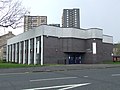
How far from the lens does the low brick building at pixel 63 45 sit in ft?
195

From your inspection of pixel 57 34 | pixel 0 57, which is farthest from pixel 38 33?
pixel 0 57

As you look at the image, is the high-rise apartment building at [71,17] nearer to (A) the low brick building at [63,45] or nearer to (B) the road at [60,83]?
(A) the low brick building at [63,45]

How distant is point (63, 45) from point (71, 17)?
3513 cm

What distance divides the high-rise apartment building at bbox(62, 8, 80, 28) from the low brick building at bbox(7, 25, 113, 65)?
2637 centimetres

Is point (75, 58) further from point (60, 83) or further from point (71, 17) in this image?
point (60, 83)

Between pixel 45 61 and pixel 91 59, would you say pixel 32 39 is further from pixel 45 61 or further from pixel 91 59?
pixel 91 59

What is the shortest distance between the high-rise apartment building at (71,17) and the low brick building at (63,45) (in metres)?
26.4

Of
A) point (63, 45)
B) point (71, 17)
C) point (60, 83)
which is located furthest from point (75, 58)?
point (60, 83)

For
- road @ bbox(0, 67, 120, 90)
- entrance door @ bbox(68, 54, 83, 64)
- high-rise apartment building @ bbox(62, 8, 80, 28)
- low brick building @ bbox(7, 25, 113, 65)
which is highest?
high-rise apartment building @ bbox(62, 8, 80, 28)

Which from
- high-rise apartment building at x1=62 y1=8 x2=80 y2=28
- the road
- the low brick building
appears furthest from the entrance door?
the road

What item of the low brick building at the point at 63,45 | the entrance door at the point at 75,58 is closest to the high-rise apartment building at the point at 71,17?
the low brick building at the point at 63,45

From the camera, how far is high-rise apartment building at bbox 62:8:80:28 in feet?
308

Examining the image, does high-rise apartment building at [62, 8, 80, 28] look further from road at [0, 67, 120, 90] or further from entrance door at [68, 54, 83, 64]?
road at [0, 67, 120, 90]

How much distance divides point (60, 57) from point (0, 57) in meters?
80.3
